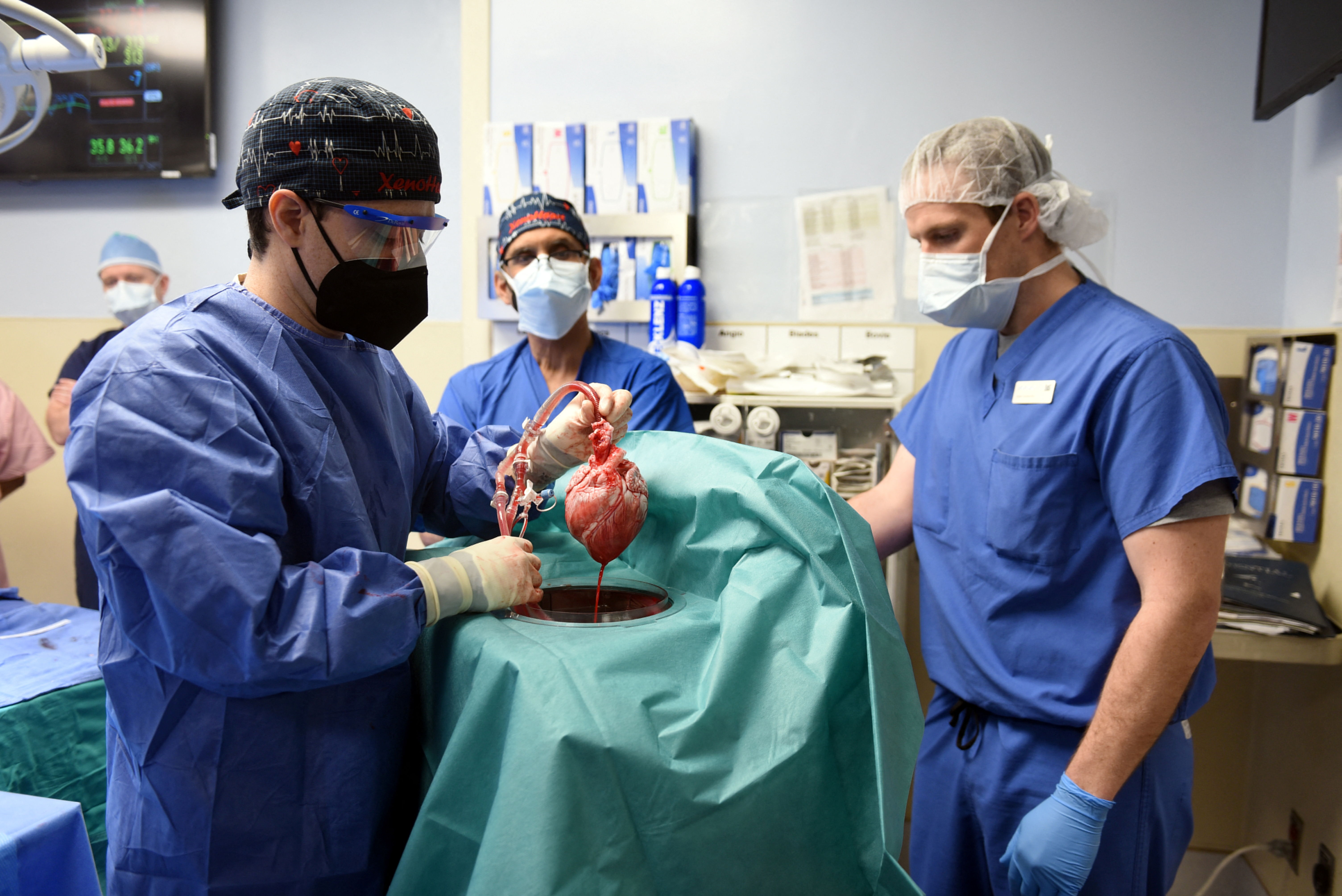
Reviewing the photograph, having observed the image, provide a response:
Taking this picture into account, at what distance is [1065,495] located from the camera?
1342 millimetres

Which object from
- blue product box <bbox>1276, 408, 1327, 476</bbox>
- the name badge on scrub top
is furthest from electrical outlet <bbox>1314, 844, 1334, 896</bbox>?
the name badge on scrub top

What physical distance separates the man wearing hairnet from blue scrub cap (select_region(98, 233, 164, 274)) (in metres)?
2.75

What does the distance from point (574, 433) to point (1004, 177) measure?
858 millimetres

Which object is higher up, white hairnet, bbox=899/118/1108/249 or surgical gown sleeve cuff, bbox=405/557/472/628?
white hairnet, bbox=899/118/1108/249

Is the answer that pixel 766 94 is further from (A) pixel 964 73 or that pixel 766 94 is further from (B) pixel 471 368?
(B) pixel 471 368

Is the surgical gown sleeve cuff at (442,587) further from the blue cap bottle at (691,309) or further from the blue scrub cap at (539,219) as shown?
the blue cap bottle at (691,309)

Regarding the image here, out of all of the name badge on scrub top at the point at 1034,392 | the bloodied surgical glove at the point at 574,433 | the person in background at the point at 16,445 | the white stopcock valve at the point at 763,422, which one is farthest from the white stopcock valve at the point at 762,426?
the person in background at the point at 16,445

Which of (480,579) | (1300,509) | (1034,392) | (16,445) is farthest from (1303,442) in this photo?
(16,445)

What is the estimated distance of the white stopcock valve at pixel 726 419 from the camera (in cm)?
238

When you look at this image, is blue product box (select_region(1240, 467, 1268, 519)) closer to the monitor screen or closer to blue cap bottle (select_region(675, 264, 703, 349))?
blue cap bottle (select_region(675, 264, 703, 349))

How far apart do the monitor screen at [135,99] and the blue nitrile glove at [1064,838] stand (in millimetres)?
3277

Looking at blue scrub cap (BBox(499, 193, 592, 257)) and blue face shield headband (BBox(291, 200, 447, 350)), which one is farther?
blue scrub cap (BBox(499, 193, 592, 257))

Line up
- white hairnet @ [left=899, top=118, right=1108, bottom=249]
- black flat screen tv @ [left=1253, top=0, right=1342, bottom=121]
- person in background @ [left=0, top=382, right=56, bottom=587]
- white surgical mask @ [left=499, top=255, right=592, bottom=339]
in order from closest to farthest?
white hairnet @ [left=899, top=118, right=1108, bottom=249] < black flat screen tv @ [left=1253, top=0, right=1342, bottom=121] < white surgical mask @ [left=499, top=255, right=592, bottom=339] < person in background @ [left=0, top=382, right=56, bottom=587]

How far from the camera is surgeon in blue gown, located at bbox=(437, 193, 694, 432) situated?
1985mm
